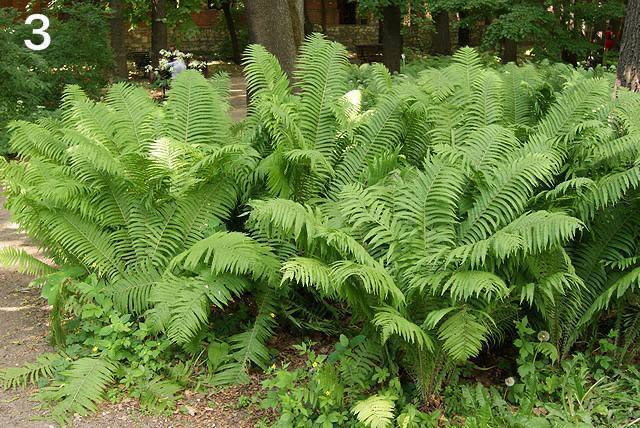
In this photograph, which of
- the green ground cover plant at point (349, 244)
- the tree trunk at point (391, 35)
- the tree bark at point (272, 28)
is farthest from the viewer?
the tree trunk at point (391, 35)

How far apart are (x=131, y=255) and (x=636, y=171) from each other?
361 cm

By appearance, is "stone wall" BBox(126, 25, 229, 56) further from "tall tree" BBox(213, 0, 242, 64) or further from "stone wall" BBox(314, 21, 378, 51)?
"stone wall" BBox(314, 21, 378, 51)

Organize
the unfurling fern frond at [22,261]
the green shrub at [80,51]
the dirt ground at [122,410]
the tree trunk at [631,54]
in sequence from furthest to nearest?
the green shrub at [80,51], the tree trunk at [631,54], the unfurling fern frond at [22,261], the dirt ground at [122,410]

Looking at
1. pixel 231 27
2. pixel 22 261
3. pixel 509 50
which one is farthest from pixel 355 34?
pixel 22 261

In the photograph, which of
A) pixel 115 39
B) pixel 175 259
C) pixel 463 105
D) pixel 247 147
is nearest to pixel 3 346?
pixel 175 259

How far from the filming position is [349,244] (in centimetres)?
440

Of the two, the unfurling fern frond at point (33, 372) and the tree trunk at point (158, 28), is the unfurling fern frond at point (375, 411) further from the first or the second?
the tree trunk at point (158, 28)

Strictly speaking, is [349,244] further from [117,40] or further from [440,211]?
[117,40]

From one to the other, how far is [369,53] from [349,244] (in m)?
25.6

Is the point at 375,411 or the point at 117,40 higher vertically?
the point at 117,40

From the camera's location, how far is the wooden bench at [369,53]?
28.9m

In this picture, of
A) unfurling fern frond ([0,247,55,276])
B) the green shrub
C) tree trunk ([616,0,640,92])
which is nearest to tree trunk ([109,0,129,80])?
the green shrub

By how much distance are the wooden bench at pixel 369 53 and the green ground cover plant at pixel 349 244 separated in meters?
22.8

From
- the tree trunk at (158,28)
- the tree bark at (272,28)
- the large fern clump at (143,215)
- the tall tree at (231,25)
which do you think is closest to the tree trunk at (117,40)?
the tree trunk at (158,28)
